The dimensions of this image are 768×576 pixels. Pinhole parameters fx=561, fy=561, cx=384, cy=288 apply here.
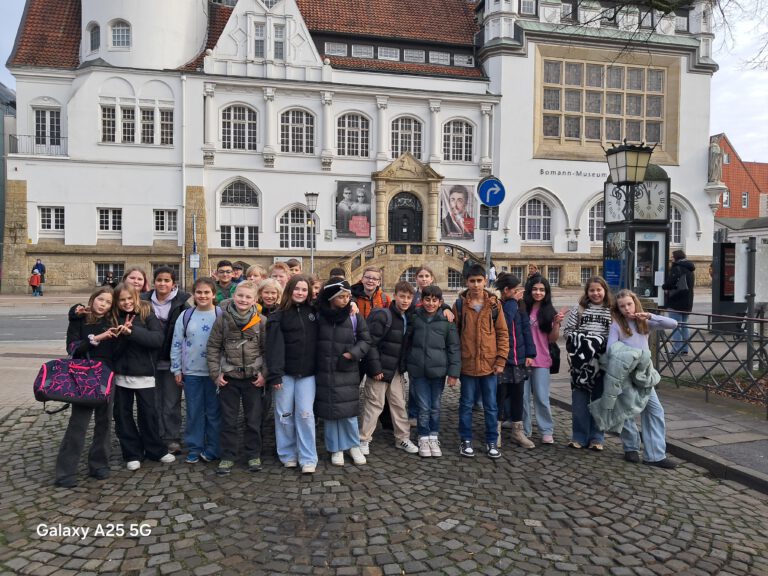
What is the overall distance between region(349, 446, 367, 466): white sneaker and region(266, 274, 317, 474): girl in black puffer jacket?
16.1 inches

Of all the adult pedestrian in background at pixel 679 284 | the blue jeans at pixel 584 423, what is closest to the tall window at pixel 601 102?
the adult pedestrian in background at pixel 679 284

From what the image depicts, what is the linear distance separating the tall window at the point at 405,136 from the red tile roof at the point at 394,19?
194 inches

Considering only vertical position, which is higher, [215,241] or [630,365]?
[215,241]

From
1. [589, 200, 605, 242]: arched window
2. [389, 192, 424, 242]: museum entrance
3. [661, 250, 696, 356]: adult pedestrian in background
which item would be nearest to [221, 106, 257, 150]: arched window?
[389, 192, 424, 242]: museum entrance

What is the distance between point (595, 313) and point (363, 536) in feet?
11.3

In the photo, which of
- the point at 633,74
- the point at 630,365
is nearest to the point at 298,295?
the point at 630,365

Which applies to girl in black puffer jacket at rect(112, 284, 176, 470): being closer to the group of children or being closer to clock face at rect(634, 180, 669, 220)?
the group of children

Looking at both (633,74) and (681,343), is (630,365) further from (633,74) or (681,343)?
(633,74)

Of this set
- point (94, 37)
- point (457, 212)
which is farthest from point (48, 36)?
point (457, 212)

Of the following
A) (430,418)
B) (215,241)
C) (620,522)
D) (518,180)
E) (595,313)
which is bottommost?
(620,522)

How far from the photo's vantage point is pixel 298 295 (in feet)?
17.6

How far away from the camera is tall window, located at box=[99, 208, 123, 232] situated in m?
26.9

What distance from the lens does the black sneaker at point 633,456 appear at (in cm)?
564

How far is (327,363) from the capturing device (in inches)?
214
